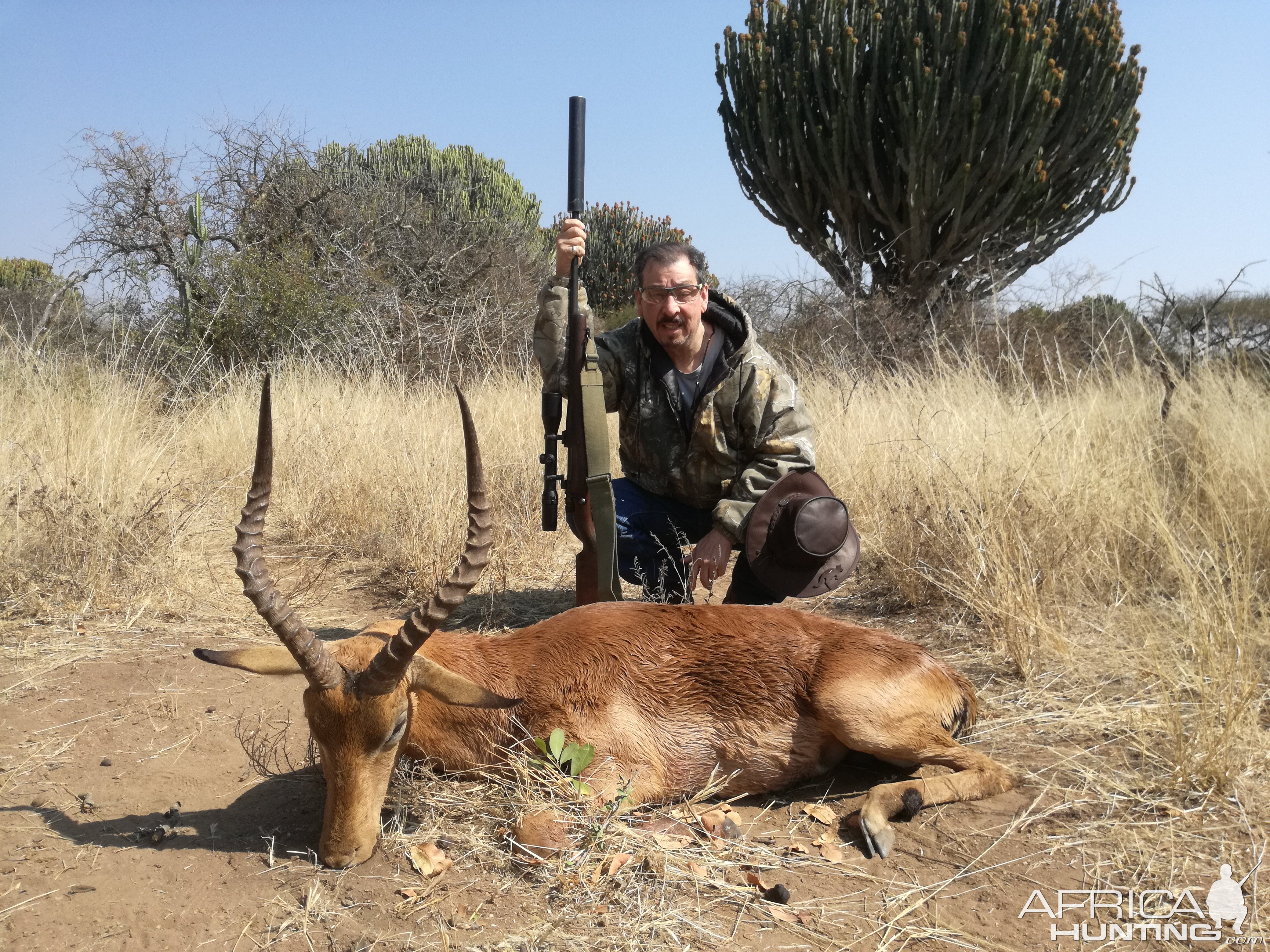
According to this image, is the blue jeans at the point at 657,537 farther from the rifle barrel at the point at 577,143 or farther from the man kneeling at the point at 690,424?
the rifle barrel at the point at 577,143

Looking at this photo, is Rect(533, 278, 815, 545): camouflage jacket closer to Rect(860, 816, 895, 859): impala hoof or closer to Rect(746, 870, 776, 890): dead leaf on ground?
Rect(860, 816, 895, 859): impala hoof

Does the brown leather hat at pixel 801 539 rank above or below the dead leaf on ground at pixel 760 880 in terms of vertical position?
above

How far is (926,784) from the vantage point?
3.28 meters

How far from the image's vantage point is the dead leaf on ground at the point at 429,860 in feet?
9.43

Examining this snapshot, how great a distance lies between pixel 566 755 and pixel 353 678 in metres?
0.78

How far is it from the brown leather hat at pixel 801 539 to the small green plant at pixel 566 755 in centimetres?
175

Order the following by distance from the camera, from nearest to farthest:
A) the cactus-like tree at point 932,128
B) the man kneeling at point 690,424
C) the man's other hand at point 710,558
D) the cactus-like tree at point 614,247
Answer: the man's other hand at point 710,558 → the man kneeling at point 690,424 → the cactus-like tree at point 932,128 → the cactus-like tree at point 614,247

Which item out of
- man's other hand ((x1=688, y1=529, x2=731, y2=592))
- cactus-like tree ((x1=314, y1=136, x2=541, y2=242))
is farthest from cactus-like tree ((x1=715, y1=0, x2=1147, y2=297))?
man's other hand ((x1=688, y1=529, x2=731, y2=592))

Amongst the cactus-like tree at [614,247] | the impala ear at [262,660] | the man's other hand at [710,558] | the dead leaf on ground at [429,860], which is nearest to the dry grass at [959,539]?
the dead leaf on ground at [429,860]

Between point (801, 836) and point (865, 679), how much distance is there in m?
0.59

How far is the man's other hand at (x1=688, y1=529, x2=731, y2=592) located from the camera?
4.57m

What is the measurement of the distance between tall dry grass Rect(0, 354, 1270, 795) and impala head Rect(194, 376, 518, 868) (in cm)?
249

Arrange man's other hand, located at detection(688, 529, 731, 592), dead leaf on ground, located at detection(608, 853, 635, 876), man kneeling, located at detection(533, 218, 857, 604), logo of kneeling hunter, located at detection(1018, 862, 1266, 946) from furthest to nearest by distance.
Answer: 1. man kneeling, located at detection(533, 218, 857, 604)
2. man's other hand, located at detection(688, 529, 731, 592)
3. dead leaf on ground, located at detection(608, 853, 635, 876)
4. logo of kneeling hunter, located at detection(1018, 862, 1266, 946)

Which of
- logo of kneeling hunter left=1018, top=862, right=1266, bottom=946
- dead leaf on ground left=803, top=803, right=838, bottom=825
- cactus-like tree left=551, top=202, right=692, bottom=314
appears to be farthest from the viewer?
cactus-like tree left=551, top=202, right=692, bottom=314
